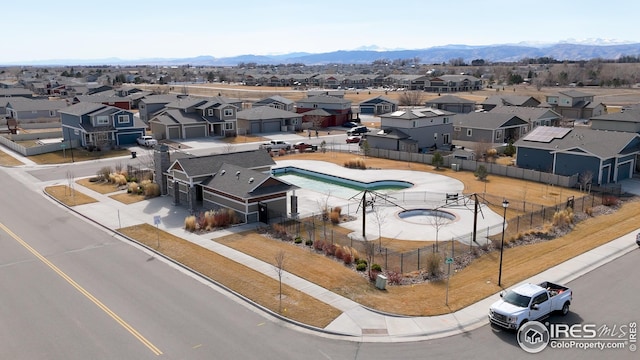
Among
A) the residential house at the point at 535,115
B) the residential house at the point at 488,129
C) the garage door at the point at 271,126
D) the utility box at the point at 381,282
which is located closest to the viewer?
the utility box at the point at 381,282

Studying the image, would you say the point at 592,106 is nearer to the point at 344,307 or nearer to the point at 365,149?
the point at 365,149

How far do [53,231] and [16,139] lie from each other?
180 ft

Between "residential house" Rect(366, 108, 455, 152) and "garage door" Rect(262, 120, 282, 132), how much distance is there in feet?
84.0

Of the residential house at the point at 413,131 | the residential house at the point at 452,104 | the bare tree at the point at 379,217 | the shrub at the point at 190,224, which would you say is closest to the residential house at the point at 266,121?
the residential house at the point at 413,131

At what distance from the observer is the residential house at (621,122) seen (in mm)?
68356

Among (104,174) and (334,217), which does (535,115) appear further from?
(104,174)

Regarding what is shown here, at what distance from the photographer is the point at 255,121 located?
9338 centimetres

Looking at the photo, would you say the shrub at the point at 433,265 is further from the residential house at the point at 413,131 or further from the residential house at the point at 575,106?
the residential house at the point at 575,106

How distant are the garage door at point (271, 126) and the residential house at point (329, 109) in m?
7.81

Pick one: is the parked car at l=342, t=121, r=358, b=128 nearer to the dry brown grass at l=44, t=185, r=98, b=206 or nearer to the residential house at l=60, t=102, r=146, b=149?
the residential house at l=60, t=102, r=146, b=149

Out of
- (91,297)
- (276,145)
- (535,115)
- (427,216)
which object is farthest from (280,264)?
Result: (535,115)

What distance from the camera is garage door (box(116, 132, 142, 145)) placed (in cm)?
7825

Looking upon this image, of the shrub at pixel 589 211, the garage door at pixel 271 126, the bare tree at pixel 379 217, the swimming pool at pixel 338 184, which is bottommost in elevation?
the swimming pool at pixel 338 184

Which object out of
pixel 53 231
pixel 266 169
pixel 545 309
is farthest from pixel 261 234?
pixel 545 309
